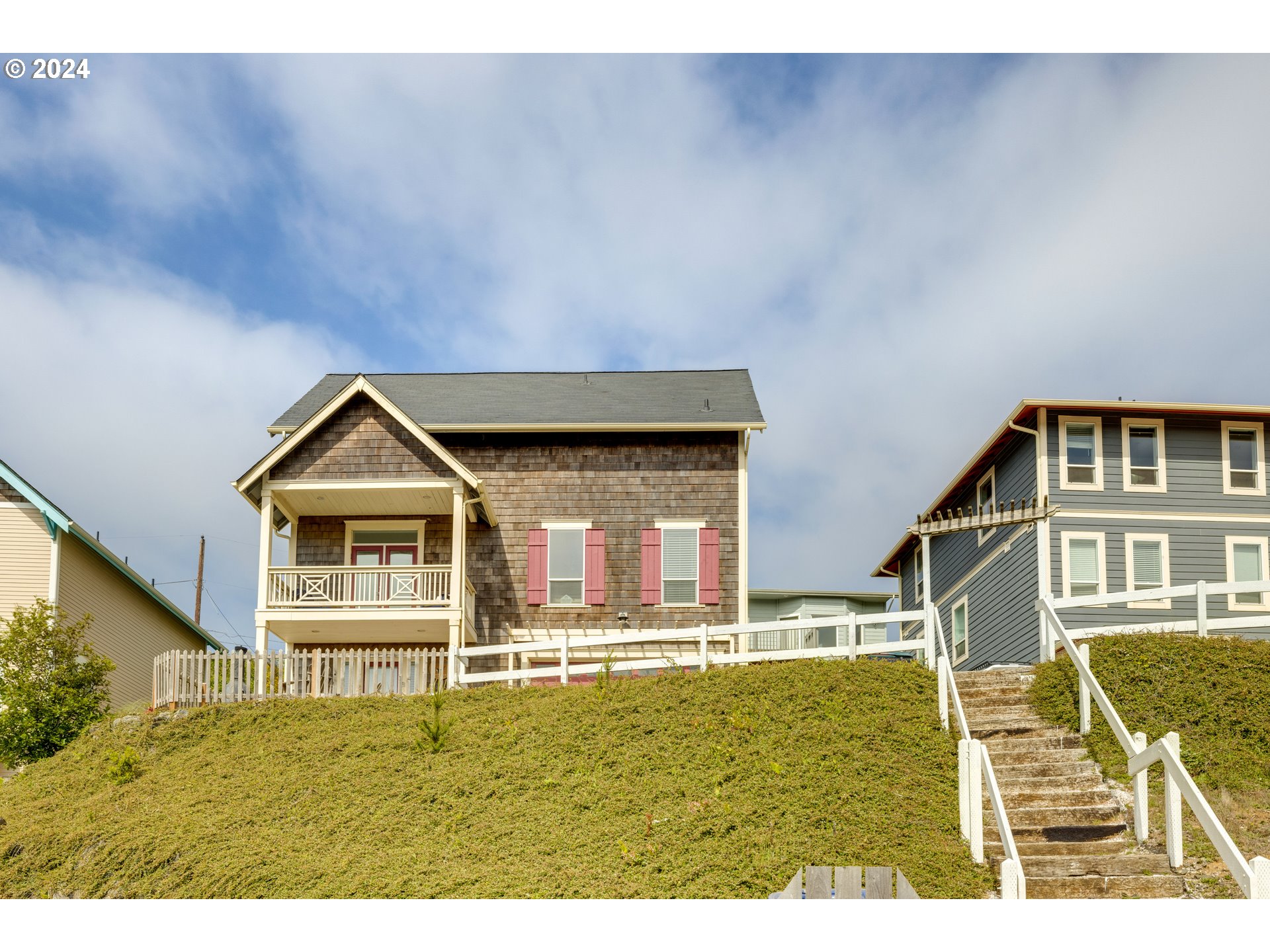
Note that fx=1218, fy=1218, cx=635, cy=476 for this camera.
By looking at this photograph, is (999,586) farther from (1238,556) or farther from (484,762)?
(484,762)

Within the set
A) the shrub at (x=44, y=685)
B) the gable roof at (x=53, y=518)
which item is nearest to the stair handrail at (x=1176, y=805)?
the shrub at (x=44, y=685)

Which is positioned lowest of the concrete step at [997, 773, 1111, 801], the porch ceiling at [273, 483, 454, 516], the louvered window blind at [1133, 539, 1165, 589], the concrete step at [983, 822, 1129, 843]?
the concrete step at [983, 822, 1129, 843]

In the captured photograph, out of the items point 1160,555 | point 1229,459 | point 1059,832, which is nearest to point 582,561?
point 1160,555

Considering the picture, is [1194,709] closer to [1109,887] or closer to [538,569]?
[1109,887]

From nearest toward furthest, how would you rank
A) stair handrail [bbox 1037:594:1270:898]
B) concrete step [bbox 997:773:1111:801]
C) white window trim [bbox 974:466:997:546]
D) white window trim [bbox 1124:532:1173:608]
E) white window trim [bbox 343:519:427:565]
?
1. stair handrail [bbox 1037:594:1270:898]
2. concrete step [bbox 997:773:1111:801]
3. white window trim [bbox 1124:532:1173:608]
4. white window trim [bbox 343:519:427:565]
5. white window trim [bbox 974:466:997:546]

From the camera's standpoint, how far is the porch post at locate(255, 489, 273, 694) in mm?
21391

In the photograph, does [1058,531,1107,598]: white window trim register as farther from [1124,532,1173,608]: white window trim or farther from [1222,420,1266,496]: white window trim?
[1222,420,1266,496]: white window trim

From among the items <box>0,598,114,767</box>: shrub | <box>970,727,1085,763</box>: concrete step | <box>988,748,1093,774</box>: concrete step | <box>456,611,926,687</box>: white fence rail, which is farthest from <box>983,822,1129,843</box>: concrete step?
<box>0,598,114,767</box>: shrub

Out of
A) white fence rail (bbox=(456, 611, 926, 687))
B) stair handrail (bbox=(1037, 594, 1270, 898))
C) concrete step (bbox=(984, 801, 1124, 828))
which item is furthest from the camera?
white fence rail (bbox=(456, 611, 926, 687))

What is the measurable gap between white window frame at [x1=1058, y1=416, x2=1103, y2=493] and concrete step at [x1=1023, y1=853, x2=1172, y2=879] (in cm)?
1327

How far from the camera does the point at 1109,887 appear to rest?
34.4ft

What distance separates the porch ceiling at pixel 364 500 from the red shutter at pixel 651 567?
3.80 metres

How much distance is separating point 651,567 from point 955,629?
898 cm

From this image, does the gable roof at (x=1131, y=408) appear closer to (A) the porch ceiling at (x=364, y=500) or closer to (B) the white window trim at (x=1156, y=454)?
(B) the white window trim at (x=1156, y=454)
